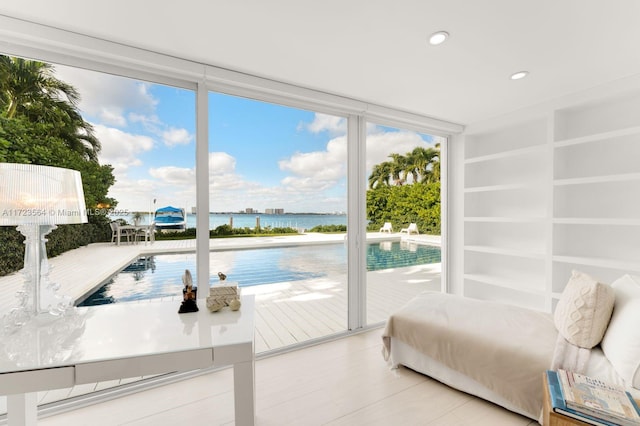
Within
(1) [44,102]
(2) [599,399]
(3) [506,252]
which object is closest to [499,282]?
(3) [506,252]

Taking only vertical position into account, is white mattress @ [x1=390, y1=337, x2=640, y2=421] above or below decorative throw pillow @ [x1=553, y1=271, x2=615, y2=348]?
below

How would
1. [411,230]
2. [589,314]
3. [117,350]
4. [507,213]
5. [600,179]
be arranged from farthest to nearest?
[411,230] → [507,213] → [600,179] → [589,314] → [117,350]

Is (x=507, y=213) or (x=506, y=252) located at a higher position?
(x=507, y=213)

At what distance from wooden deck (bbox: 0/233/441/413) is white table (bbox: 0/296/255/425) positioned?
520mm

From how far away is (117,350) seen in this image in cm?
124

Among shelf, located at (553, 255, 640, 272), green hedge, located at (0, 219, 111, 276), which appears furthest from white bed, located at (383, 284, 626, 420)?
green hedge, located at (0, 219, 111, 276)

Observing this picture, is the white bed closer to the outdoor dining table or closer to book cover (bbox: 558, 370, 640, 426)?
book cover (bbox: 558, 370, 640, 426)

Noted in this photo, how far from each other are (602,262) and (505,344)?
5.20ft

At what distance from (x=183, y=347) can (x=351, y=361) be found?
1.66 meters

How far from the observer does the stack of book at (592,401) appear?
118 centimetres

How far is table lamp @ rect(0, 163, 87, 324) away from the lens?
1.28m

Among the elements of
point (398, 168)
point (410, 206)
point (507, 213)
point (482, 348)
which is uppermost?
point (398, 168)

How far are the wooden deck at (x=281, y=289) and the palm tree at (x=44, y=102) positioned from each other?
748 millimetres

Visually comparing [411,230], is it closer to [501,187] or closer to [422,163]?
[422,163]
